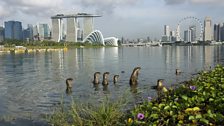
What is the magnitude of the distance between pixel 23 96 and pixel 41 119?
10214 mm

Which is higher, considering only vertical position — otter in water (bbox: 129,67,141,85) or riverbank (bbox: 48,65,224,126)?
riverbank (bbox: 48,65,224,126)

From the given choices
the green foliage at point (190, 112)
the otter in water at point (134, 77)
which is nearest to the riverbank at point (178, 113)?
the green foliage at point (190, 112)

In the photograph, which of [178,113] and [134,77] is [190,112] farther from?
[134,77]

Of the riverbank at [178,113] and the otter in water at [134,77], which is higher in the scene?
the riverbank at [178,113]

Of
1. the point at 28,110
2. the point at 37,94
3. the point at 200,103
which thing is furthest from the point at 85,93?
the point at 200,103

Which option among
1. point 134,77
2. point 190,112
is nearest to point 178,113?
point 190,112

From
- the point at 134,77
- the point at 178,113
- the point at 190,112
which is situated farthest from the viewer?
the point at 134,77

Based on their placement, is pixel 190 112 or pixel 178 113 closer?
pixel 190 112

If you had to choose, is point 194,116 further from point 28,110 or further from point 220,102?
point 28,110

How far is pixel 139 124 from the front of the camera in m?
7.39

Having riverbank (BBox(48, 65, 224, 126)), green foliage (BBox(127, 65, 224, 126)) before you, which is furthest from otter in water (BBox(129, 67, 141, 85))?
green foliage (BBox(127, 65, 224, 126))

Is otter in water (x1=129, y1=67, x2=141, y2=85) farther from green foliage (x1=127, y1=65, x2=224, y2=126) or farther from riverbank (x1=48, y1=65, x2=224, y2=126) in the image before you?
green foliage (x1=127, y1=65, x2=224, y2=126)

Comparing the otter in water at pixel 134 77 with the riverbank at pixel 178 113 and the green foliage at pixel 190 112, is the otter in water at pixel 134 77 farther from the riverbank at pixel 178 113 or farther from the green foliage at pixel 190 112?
the green foliage at pixel 190 112

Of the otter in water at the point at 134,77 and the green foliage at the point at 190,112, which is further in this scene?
the otter in water at the point at 134,77
